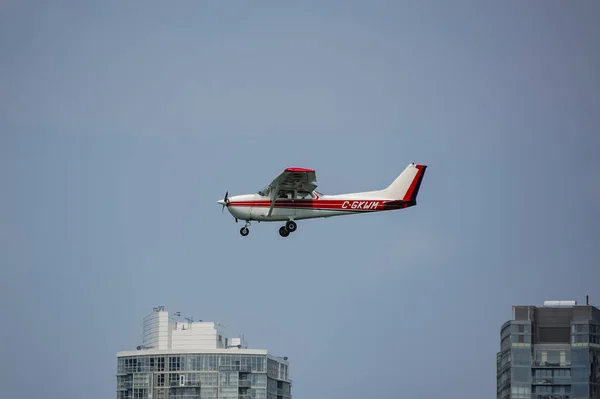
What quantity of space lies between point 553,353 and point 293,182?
220 feet

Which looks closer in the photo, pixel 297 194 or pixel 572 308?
pixel 297 194

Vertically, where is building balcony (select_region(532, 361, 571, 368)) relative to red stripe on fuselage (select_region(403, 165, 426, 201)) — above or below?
below

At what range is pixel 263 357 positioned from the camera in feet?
637

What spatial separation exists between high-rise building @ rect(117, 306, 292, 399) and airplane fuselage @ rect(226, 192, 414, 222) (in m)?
76.4

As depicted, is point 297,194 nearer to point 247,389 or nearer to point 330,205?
point 330,205

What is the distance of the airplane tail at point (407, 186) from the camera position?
118812 millimetres

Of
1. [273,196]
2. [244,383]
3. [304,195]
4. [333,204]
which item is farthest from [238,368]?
[273,196]

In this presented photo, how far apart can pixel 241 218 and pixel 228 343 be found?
279 ft

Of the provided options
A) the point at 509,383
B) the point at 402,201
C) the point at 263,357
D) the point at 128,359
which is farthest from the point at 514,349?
the point at 402,201

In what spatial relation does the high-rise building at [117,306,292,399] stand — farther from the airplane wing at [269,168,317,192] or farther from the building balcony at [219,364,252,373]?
the airplane wing at [269,168,317,192]

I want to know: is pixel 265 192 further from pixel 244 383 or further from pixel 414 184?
pixel 244 383

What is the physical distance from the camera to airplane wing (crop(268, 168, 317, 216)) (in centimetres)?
11338

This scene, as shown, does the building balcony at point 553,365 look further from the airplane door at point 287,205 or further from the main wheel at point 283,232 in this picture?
the airplane door at point 287,205

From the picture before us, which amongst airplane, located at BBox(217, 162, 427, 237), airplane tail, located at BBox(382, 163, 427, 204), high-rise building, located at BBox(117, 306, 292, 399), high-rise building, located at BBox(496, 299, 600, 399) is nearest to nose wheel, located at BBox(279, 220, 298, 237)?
airplane, located at BBox(217, 162, 427, 237)
